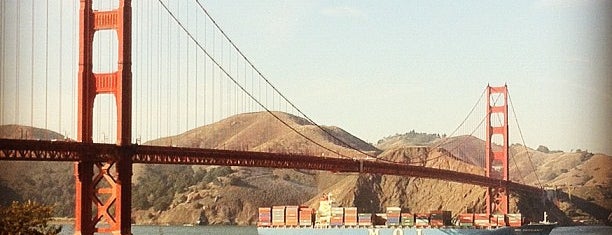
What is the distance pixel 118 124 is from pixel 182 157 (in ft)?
6.36

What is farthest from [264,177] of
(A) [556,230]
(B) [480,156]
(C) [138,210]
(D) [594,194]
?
(D) [594,194]

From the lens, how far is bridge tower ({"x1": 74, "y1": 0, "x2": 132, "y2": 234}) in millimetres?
15734

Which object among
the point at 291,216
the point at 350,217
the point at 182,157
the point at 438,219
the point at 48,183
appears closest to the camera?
→ the point at 182,157

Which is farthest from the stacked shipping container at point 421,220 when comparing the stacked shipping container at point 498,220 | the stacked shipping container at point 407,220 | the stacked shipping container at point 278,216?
the stacked shipping container at point 278,216

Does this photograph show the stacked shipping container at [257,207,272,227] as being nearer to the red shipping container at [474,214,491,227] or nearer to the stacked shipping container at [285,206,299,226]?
the stacked shipping container at [285,206,299,226]

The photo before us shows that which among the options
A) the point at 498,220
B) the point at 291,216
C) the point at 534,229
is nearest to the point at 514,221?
the point at 498,220

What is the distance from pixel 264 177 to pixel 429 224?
20.0 meters

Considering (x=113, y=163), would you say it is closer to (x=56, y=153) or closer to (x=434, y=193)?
(x=56, y=153)

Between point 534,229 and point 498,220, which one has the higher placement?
point 498,220

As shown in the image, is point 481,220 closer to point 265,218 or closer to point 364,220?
point 364,220

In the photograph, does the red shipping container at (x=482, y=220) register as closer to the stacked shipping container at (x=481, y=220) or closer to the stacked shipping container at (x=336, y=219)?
the stacked shipping container at (x=481, y=220)

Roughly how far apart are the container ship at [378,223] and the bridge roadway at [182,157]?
108 cm

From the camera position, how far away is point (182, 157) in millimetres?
18234

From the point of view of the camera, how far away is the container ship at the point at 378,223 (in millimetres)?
25453
